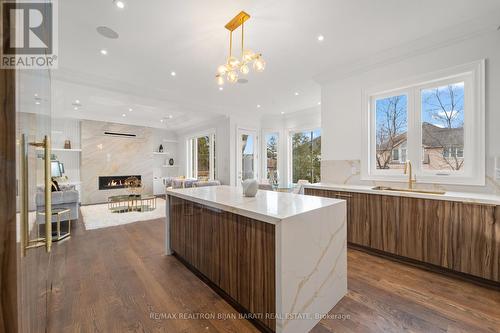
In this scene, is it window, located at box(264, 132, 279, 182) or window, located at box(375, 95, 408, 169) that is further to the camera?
window, located at box(264, 132, 279, 182)

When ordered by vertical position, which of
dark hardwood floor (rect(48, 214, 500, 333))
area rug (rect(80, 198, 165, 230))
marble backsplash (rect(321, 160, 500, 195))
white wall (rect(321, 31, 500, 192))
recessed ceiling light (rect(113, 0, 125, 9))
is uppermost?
recessed ceiling light (rect(113, 0, 125, 9))

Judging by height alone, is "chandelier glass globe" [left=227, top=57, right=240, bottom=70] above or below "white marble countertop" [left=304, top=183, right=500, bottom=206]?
above

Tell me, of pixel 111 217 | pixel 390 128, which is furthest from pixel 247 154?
pixel 390 128

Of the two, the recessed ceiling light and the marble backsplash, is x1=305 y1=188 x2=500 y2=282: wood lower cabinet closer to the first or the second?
the marble backsplash

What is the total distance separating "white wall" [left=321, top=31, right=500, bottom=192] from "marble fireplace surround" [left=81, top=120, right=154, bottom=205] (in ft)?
23.9

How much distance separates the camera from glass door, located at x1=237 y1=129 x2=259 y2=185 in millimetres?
6855

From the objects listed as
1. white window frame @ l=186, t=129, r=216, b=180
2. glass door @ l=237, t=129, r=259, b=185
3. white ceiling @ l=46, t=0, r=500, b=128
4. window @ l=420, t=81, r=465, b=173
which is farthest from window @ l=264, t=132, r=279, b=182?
window @ l=420, t=81, r=465, b=173

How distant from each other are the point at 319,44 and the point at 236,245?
2.92 metres

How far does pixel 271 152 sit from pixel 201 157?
299 cm

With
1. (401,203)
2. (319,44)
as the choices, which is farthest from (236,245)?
(319,44)

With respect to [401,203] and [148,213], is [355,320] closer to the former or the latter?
[401,203]

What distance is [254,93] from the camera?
509cm

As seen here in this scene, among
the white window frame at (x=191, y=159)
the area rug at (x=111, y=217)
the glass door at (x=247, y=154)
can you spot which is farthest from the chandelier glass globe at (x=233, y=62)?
the white window frame at (x=191, y=159)

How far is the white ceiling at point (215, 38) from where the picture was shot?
88.5 inches
